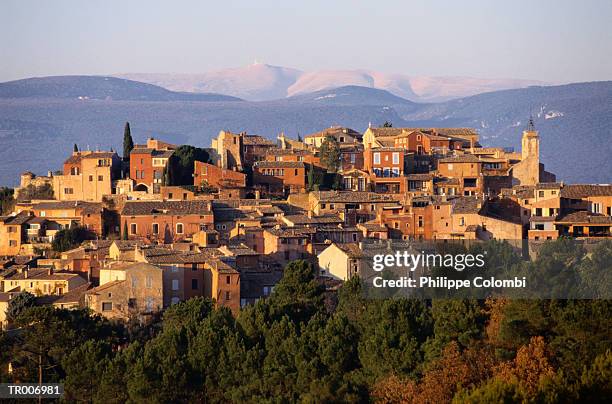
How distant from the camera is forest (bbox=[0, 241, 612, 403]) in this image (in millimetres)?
26328

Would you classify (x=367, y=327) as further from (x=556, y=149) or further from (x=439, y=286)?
(x=556, y=149)

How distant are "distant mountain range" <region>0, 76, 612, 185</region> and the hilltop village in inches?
1249

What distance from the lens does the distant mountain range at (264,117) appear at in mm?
98375

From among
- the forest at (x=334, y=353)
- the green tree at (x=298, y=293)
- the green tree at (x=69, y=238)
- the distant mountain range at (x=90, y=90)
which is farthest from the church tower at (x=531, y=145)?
the distant mountain range at (x=90, y=90)

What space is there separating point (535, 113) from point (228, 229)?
250ft

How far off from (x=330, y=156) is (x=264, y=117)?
324ft

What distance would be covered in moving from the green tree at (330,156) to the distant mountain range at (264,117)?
3073 cm

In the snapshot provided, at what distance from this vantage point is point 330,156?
4891 cm

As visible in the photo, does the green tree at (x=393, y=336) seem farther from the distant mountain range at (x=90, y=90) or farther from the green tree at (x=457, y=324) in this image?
the distant mountain range at (x=90, y=90)

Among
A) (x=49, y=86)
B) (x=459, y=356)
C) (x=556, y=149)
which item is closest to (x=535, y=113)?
(x=556, y=149)

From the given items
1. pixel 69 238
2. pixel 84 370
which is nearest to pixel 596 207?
pixel 69 238

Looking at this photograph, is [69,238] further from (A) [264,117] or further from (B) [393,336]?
(A) [264,117]

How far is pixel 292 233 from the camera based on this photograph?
4025 cm

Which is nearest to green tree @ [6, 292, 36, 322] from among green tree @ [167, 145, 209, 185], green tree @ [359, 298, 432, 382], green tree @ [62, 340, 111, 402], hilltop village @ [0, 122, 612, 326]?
hilltop village @ [0, 122, 612, 326]
